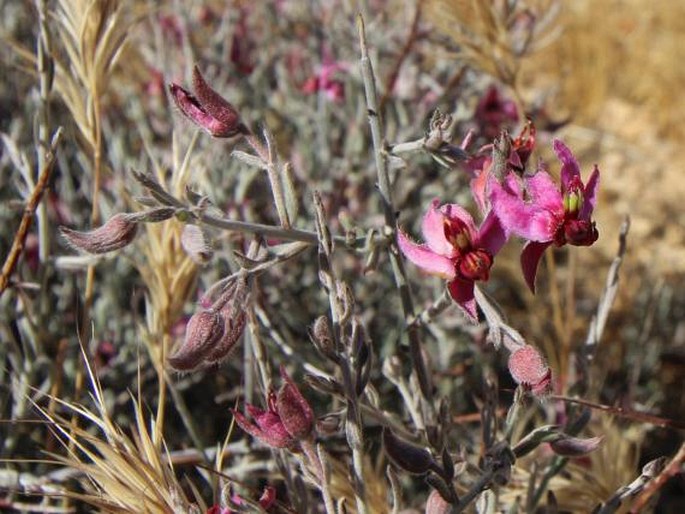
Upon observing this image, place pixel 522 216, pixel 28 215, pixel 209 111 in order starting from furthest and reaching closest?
1. pixel 28 215
2. pixel 209 111
3. pixel 522 216

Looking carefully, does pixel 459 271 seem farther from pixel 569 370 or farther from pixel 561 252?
pixel 561 252

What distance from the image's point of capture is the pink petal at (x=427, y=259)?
950 millimetres

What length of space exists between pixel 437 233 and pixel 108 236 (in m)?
0.36

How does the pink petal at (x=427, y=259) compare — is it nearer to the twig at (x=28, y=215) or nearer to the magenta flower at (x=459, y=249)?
the magenta flower at (x=459, y=249)

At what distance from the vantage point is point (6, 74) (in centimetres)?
268

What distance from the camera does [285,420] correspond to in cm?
93

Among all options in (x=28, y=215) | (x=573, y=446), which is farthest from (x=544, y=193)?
(x=28, y=215)

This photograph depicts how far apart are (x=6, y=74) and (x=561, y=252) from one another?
82.5 inches

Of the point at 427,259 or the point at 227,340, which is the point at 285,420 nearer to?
the point at 227,340

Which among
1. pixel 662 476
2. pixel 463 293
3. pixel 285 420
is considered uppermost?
pixel 463 293

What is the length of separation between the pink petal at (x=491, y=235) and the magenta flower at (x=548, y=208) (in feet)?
0.04

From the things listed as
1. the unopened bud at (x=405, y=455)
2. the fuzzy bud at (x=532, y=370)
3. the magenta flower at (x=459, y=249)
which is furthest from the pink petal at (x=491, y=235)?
the unopened bud at (x=405, y=455)

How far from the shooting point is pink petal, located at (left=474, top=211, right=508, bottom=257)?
944 millimetres

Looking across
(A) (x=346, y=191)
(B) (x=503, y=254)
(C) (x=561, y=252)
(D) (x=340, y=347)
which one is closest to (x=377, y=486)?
(D) (x=340, y=347)
